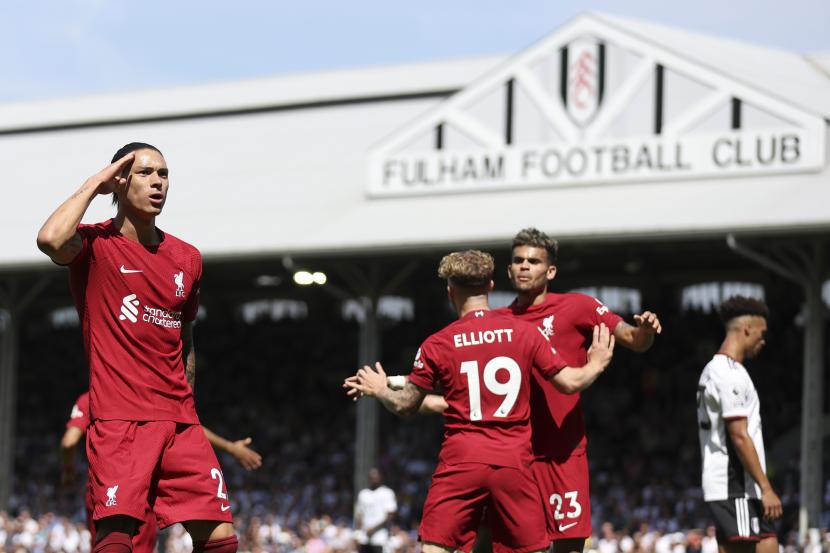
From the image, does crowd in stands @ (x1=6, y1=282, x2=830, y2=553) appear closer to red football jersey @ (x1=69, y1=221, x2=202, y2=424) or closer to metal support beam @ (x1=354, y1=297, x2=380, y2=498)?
metal support beam @ (x1=354, y1=297, x2=380, y2=498)

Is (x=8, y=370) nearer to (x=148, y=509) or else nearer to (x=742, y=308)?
(x=742, y=308)

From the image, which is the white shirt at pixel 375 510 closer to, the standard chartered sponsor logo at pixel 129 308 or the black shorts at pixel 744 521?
the black shorts at pixel 744 521

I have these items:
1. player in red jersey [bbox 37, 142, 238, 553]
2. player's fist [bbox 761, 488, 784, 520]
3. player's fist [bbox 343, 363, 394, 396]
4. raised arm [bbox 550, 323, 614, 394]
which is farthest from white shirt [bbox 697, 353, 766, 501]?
player in red jersey [bbox 37, 142, 238, 553]

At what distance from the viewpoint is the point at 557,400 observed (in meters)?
8.21

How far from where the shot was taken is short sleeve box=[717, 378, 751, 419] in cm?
873

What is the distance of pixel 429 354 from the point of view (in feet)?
24.1

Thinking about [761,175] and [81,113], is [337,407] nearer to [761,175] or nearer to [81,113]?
[81,113]

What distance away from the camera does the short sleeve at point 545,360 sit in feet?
23.8

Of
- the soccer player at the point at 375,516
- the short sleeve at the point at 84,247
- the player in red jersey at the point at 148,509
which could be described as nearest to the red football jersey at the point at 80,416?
the player in red jersey at the point at 148,509

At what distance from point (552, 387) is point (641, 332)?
2.37 ft

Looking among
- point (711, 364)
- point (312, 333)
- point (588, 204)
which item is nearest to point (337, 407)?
point (312, 333)

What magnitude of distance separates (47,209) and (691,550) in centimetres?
1511

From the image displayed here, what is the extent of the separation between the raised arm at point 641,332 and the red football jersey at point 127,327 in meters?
2.41

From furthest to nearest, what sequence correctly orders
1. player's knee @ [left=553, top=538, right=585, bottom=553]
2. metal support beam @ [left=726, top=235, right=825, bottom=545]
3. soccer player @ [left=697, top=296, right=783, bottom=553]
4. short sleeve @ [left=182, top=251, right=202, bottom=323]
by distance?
1. metal support beam @ [left=726, top=235, right=825, bottom=545]
2. soccer player @ [left=697, top=296, right=783, bottom=553]
3. player's knee @ [left=553, top=538, right=585, bottom=553]
4. short sleeve @ [left=182, top=251, right=202, bottom=323]
